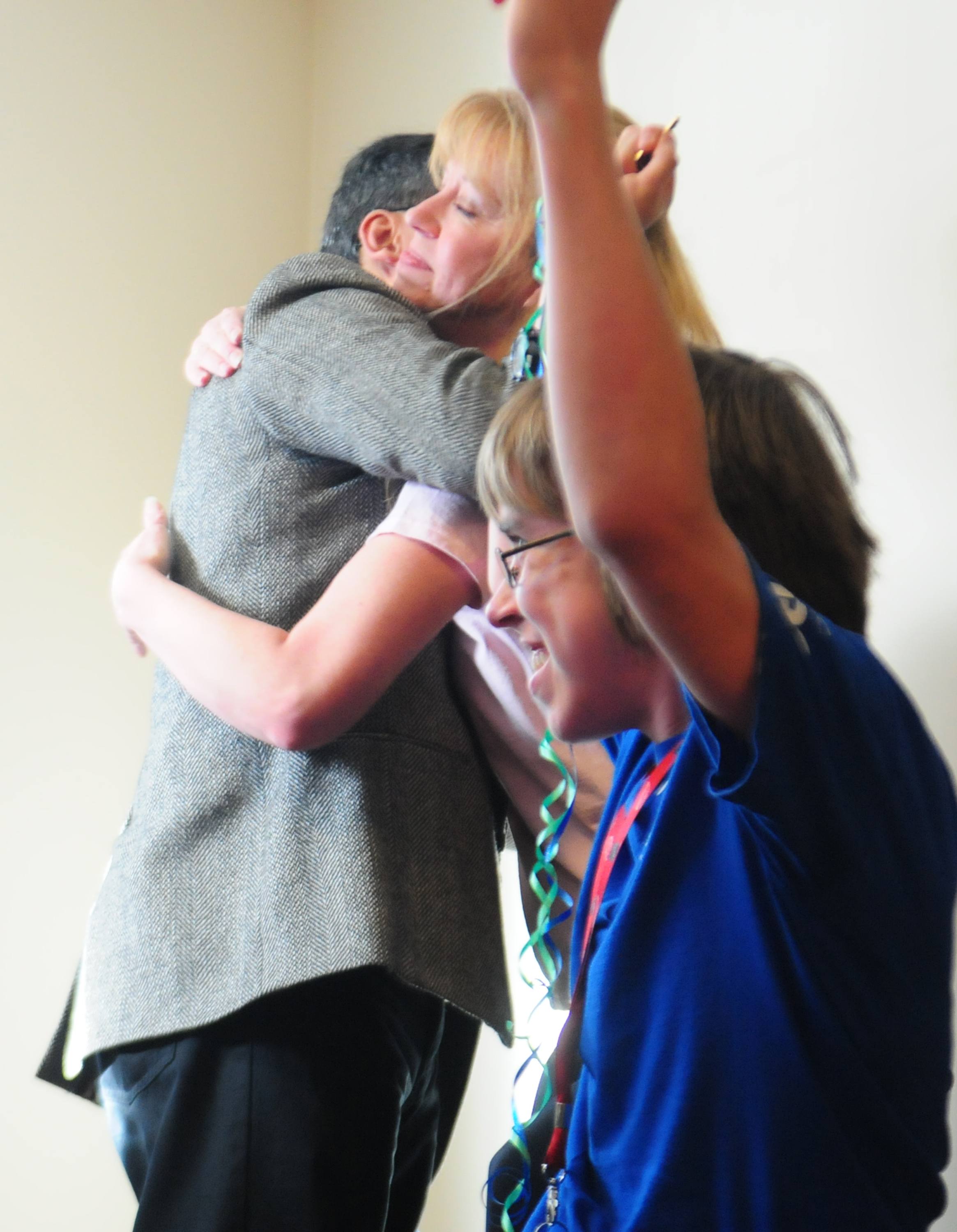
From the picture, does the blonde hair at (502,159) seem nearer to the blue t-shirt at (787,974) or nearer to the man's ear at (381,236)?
the man's ear at (381,236)

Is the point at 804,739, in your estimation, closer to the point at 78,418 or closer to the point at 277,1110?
the point at 277,1110

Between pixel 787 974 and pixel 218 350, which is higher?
pixel 218 350

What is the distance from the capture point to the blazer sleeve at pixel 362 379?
799 millimetres

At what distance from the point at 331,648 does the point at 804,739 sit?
0.41 meters

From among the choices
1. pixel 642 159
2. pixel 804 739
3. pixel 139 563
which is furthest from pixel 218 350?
pixel 804 739

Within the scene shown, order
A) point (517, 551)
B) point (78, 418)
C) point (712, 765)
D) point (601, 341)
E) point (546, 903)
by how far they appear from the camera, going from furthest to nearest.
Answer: point (78, 418), point (546, 903), point (517, 551), point (712, 765), point (601, 341)

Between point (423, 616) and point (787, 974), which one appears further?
point (423, 616)

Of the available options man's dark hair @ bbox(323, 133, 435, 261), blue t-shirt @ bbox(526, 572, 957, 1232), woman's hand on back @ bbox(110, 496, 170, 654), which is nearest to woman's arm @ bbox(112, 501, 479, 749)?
woman's hand on back @ bbox(110, 496, 170, 654)

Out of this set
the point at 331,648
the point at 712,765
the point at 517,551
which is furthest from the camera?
the point at 331,648

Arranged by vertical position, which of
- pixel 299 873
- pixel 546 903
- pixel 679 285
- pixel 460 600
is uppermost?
pixel 679 285

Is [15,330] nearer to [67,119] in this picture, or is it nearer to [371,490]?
[67,119]

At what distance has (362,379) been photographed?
84 centimetres

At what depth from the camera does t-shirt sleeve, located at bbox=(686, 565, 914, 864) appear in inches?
19.8

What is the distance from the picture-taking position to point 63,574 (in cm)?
185
